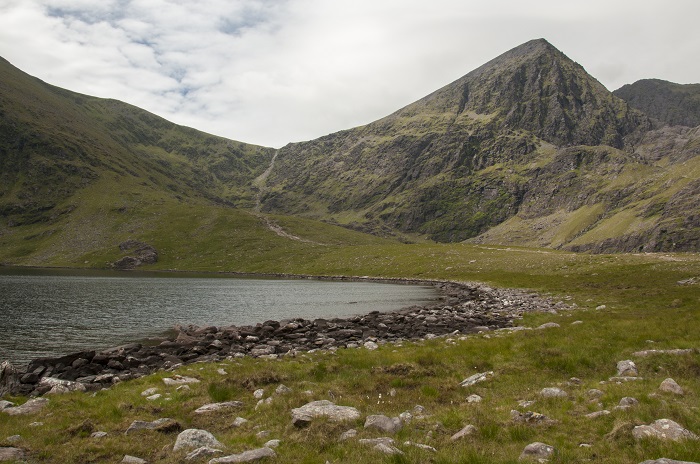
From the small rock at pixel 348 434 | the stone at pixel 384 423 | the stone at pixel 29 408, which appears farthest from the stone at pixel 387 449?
the stone at pixel 29 408

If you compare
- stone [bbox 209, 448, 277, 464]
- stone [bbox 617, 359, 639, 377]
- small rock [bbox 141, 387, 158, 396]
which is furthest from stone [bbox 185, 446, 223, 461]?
stone [bbox 617, 359, 639, 377]

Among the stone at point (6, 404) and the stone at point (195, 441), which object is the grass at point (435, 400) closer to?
the stone at point (195, 441)

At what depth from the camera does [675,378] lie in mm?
14312

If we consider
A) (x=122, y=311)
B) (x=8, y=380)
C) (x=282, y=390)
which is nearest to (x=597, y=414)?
(x=282, y=390)

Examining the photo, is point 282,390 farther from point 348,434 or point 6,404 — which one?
point 6,404

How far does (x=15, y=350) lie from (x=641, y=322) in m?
45.0

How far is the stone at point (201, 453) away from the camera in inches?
402

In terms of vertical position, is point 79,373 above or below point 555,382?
below

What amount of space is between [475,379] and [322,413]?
7.10 m

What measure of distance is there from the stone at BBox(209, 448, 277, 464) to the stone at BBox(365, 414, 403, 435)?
2934 millimetres

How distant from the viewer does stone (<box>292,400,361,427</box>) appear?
12156 millimetres

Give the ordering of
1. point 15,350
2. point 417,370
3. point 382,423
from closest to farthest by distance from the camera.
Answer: point 382,423, point 417,370, point 15,350

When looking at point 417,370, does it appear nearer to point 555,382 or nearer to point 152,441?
point 555,382

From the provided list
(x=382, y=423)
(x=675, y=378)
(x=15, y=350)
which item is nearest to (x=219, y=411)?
(x=382, y=423)
